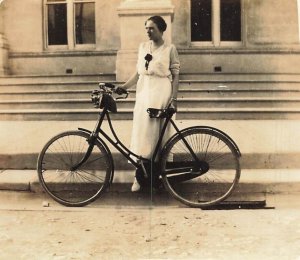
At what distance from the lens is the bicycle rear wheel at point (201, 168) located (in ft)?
14.7

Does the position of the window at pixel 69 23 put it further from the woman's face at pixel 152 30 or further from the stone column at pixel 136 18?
the woman's face at pixel 152 30

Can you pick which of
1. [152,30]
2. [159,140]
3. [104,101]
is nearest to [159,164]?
[159,140]

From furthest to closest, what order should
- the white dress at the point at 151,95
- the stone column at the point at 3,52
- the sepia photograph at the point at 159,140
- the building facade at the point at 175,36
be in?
the stone column at the point at 3,52
the building facade at the point at 175,36
the white dress at the point at 151,95
the sepia photograph at the point at 159,140

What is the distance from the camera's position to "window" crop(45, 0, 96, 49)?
31.1 feet

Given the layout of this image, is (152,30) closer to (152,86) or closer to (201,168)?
(152,86)

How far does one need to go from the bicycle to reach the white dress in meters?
0.09

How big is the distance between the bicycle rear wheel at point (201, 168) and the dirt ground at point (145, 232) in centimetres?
28

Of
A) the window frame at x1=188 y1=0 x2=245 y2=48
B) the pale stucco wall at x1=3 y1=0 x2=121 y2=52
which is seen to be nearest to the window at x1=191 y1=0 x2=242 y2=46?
the window frame at x1=188 y1=0 x2=245 y2=48

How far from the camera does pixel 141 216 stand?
14.3 feet

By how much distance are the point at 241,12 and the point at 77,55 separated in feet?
11.2

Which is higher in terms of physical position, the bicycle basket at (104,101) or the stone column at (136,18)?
the stone column at (136,18)

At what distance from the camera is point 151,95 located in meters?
4.65

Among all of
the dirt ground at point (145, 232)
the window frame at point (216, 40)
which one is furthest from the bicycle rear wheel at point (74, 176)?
the window frame at point (216, 40)

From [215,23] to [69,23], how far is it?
3.08m
